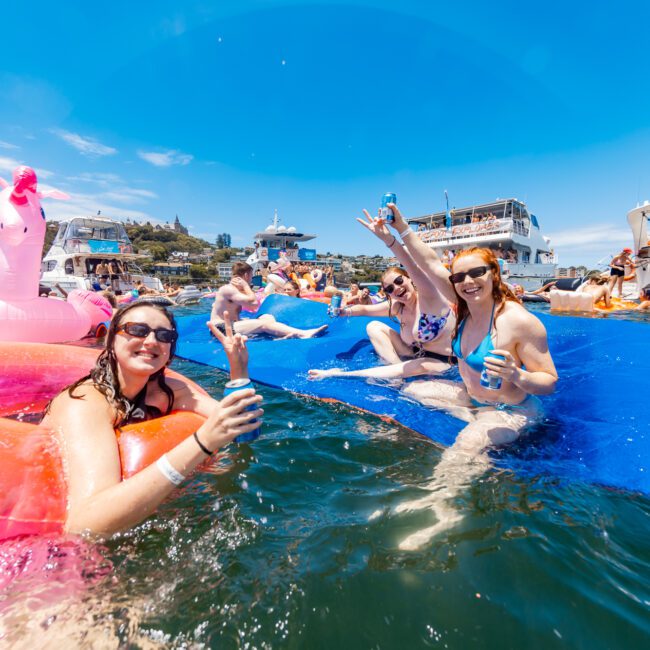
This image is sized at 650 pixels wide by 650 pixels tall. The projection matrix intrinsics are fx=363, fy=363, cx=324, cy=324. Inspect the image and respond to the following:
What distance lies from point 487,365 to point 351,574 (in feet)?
4.15

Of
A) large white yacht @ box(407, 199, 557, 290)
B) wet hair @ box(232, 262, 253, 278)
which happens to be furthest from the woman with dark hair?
large white yacht @ box(407, 199, 557, 290)

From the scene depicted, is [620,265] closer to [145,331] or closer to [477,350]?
[477,350]

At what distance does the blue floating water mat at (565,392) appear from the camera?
234cm

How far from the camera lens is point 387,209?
327 centimetres

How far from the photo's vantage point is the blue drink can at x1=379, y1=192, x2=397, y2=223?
3252 millimetres

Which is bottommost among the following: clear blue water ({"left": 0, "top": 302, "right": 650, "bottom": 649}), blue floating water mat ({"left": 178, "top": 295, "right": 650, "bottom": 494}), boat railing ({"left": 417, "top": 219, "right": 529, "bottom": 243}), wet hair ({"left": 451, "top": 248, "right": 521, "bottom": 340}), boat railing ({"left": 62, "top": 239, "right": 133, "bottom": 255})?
clear blue water ({"left": 0, "top": 302, "right": 650, "bottom": 649})

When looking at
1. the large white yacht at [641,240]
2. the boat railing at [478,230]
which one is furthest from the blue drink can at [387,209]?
the boat railing at [478,230]

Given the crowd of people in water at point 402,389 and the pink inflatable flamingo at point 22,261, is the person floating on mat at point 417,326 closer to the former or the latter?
the crowd of people in water at point 402,389

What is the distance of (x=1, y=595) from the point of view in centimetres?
142

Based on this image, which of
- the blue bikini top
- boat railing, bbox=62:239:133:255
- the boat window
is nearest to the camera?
the blue bikini top

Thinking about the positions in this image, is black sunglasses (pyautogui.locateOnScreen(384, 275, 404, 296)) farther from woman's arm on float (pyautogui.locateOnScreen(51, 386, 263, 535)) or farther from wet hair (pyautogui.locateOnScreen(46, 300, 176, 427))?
woman's arm on float (pyautogui.locateOnScreen(51, 386, 263, 535))

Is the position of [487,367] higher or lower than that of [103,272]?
lower

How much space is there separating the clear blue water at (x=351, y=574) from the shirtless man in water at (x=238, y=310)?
4146 millimetres

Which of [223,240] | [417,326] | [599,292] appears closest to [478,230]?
[599,292]
